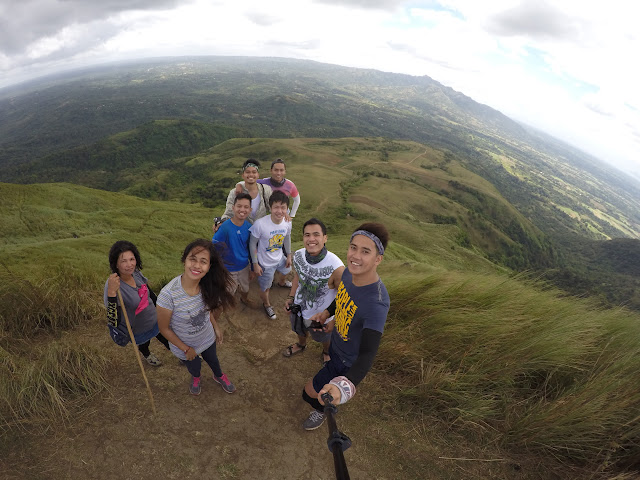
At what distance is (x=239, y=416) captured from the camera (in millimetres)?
3939

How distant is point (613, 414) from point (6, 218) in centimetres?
2928

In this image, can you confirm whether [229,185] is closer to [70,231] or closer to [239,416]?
[70,231]

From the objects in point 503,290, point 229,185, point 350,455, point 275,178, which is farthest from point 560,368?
point 229,185

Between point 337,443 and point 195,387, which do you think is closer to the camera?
point 337,443

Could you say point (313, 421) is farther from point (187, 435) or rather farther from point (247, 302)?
point (247, 302)

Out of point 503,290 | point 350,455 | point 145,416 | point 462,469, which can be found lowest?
point 145,416

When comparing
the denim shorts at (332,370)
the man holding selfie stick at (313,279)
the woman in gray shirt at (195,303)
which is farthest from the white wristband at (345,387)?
the woman in gray shirt at (195,303)

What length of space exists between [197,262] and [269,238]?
217 cm

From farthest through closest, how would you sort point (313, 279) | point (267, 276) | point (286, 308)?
point (267, 276) → point (286, 308) → point (313, 279)

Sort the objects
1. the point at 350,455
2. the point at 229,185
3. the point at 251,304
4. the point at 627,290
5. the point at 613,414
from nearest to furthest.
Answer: the point at 613,414 → the point at 350,455 → the point at 251,304 → the point at 627,290 → the point at 229,185

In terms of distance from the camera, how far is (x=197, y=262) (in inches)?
132

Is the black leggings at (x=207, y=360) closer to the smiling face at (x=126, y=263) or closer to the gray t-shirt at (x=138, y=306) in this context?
the gray t-shirt at (x=138, y=306)

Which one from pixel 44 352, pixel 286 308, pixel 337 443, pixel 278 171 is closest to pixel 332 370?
pixel 286 308

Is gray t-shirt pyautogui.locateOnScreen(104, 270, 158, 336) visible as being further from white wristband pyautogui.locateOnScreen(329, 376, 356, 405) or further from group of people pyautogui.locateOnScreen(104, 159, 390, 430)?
Result: white wristband pyautogui.locateOnScreen(329, 376, 356, 405)
